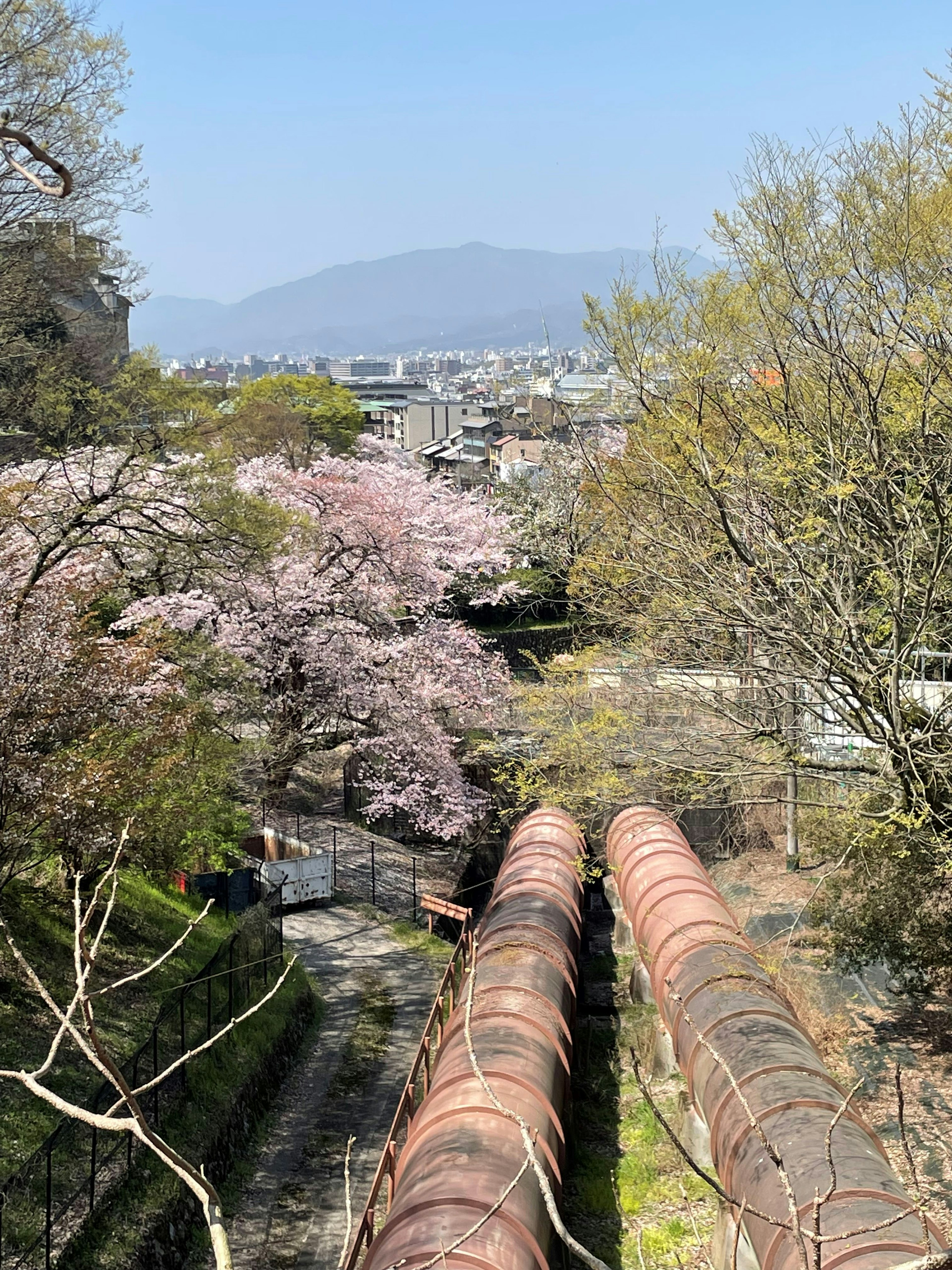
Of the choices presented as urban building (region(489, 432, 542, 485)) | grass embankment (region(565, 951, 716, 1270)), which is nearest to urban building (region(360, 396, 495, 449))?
urban building (region(489, 432, 542, 485))

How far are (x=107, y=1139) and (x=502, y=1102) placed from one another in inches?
199

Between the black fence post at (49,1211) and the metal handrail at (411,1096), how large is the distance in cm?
284

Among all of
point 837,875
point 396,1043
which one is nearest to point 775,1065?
point 837,875

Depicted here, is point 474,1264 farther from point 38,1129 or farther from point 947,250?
point 947,250

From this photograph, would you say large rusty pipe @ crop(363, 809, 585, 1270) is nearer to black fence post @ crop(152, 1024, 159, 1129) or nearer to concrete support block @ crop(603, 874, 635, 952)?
concrete support block @ crop(603, 874, 635, 952)

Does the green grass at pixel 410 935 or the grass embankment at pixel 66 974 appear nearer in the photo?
the grass embankment at pixel 66 974

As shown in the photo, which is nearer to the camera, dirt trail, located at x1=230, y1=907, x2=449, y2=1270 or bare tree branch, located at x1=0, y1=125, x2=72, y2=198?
bare tree branch, located at x1=0, y1=125, x2=72, y2=198

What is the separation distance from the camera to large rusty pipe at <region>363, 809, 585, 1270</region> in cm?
861

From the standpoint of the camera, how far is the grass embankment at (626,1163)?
12.0 m

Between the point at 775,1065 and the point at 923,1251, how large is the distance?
3683 mm

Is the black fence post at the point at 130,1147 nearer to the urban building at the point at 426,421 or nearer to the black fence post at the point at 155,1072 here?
the black fence post at the point at 155,1072

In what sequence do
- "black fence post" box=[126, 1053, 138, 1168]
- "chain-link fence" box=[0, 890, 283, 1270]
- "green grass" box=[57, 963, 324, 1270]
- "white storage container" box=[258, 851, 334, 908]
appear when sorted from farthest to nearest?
1. "white storage container" box=[258, 851, 334, 908]
2. "black fence post" box=[126, 1053, 138, 1168]
3. "green grass" box=[57, 963, 324, 1270]
4. "chain-link fence" box=[0, 890, 283, 1270]

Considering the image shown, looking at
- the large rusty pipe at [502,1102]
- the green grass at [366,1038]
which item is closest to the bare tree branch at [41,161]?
the large rusty pipe at [502,1102]

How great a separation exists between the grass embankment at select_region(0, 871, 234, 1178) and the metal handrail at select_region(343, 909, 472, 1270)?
376 centimetres
